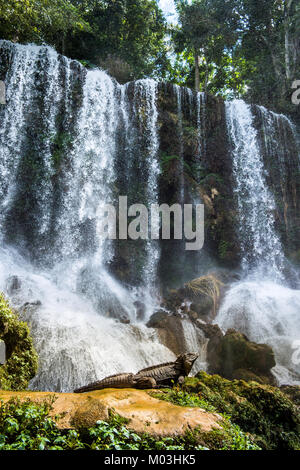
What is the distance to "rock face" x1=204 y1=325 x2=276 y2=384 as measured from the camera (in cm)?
795

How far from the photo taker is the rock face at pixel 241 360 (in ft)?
26.1

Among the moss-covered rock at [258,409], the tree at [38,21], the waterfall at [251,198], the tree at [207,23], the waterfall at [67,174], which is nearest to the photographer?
the moss-covered rock at [258,409]

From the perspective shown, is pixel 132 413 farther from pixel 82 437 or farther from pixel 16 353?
pixel 16 353

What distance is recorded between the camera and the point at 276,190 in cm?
1638

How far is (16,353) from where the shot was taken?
519 centimetres

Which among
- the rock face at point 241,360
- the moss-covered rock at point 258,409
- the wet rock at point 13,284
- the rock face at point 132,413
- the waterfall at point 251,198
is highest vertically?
the waterfall at point 251,198

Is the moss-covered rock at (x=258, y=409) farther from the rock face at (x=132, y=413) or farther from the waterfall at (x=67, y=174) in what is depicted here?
the waterfall at (x=67, y=174)

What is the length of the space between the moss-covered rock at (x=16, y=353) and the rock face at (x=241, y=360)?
5305 millimetres

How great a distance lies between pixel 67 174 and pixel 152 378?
1072 cm

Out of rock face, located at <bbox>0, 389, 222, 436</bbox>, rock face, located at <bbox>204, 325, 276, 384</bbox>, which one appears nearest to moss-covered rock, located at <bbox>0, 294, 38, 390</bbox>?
rock face, located at <bbox>0, 389, 222, 436</bbox>

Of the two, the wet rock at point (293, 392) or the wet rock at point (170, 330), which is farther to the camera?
the wet rock at point (170, 330)

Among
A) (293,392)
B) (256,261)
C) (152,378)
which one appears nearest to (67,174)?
(256,261)

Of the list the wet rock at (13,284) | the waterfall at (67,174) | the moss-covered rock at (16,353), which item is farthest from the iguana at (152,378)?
the wet rock at (13,284)
